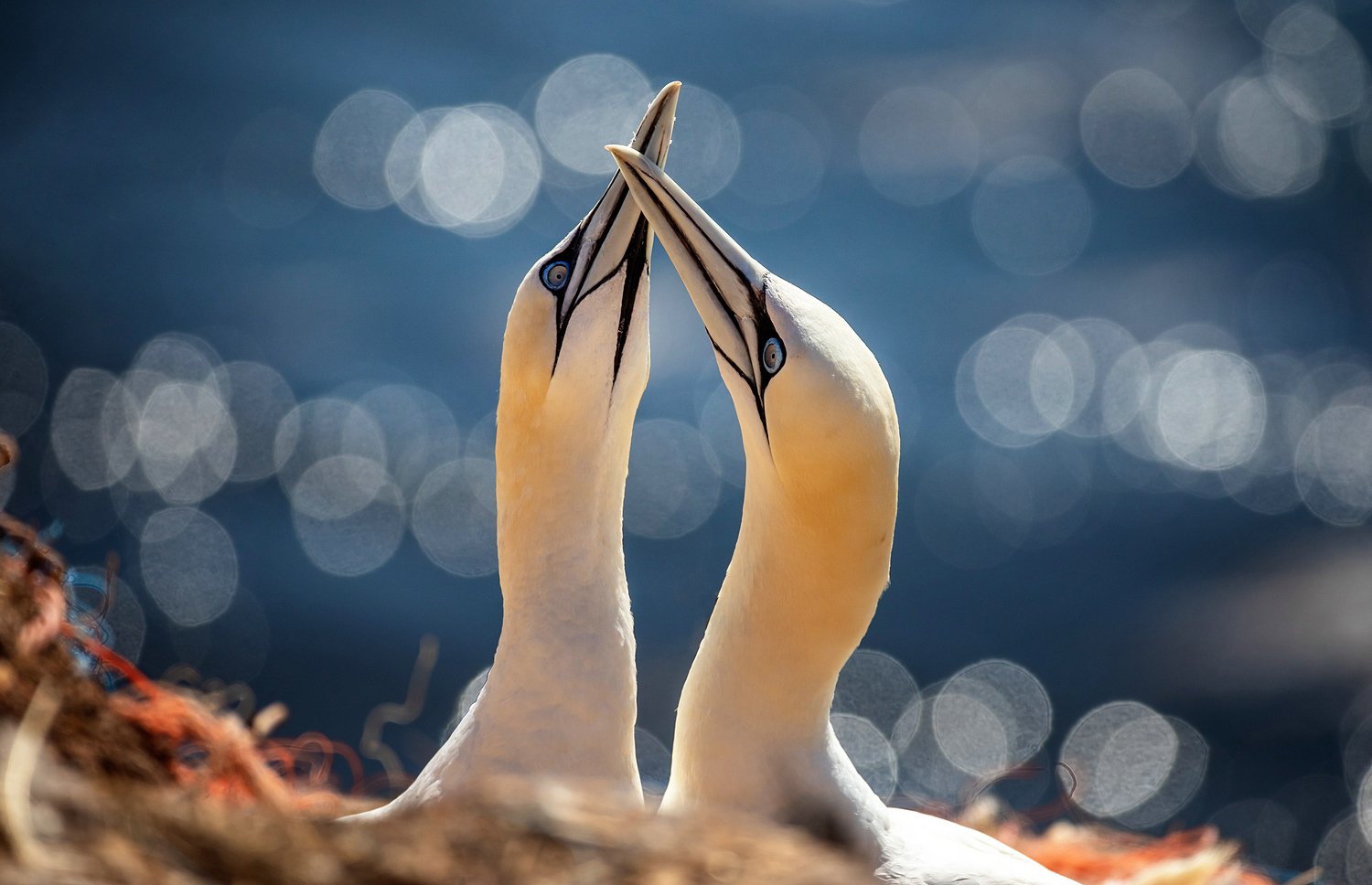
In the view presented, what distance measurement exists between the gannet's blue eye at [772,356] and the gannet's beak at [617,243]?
0.49 m

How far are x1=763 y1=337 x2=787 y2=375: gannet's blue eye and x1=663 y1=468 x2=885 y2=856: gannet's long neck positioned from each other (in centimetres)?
27

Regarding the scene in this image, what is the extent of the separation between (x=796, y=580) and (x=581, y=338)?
88 cm

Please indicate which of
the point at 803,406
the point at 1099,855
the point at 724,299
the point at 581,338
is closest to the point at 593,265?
the point at 581,338

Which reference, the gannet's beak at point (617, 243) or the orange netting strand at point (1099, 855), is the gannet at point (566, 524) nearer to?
the gannet's beak at point (617, 243)

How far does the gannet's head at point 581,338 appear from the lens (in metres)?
3.16

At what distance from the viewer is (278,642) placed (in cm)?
1029

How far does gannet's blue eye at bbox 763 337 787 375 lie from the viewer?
2885 mm

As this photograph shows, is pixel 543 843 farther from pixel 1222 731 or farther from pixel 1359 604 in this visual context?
pixel 1359 604

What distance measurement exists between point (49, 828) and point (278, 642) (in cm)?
968

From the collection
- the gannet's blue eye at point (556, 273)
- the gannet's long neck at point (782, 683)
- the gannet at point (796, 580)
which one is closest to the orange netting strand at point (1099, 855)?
the gannet at point (796, 580)

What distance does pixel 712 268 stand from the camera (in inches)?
125

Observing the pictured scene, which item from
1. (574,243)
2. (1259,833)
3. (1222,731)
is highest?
(574,243)

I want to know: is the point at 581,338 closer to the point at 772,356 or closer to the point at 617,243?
the point at 617,243

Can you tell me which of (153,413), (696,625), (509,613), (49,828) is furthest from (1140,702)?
(49,828)
